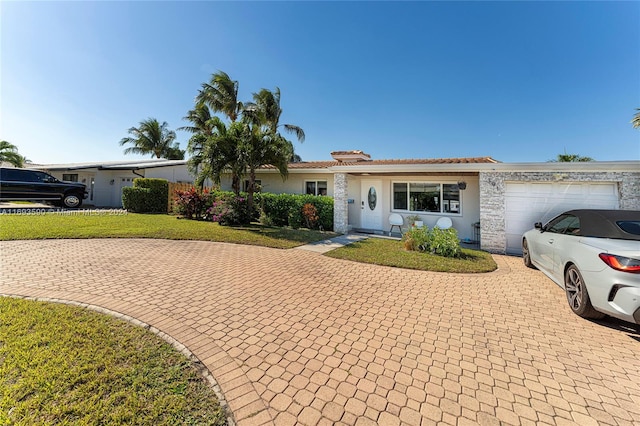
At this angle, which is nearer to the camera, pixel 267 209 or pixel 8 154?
pixel 267 209

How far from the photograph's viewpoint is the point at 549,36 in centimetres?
1213

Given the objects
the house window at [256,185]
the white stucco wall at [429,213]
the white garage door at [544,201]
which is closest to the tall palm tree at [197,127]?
the house window at [256,185]

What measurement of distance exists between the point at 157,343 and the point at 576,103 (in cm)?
2639

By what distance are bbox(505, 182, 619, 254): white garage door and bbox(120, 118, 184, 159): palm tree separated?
39.5m

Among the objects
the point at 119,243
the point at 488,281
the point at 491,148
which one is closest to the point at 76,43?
the point at 119,243

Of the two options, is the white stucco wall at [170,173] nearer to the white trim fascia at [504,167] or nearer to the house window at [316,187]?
the house window at [316,187]

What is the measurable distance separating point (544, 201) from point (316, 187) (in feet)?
35.3

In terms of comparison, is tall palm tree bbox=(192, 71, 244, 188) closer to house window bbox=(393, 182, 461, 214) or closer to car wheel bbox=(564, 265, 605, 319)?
house window bbox=(393, 182, 461, 214)

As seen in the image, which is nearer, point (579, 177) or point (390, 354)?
point (390, 354)

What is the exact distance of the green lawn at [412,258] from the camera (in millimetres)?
6992

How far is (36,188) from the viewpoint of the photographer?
1622 centimetres

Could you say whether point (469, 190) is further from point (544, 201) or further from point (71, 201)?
point (71, 201)

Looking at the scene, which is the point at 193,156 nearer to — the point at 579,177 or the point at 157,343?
the point at 157,343

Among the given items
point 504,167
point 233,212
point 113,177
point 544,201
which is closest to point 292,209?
point 233,212
